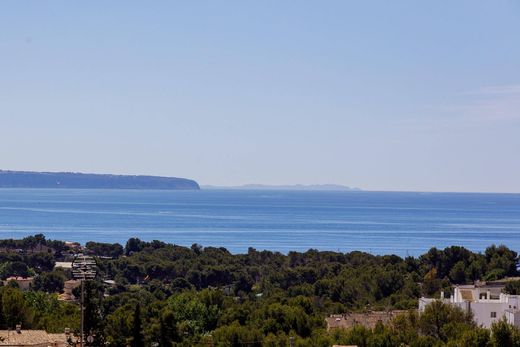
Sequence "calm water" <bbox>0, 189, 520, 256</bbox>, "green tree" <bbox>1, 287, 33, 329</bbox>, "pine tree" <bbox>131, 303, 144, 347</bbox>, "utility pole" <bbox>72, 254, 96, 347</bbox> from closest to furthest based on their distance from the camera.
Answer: "utility pole" <bbox>72, 254, 96, 347</bbox> → "pine tree" <bbox>131, 303, 144, 347</bbox> → "green tree" <bbox>1, 287, 33, 329</bbox> → "calm water" <bbox>0, 189, 520, 256</bbox>

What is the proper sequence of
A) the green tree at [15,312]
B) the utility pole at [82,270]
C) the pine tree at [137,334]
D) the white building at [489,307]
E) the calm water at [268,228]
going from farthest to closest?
the calm water at [268,228]
the white building at [489,307]
the green tree at [15,312]
the pine tree at [137,334]
the utility pole at [82,270]

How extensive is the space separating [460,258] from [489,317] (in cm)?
2266

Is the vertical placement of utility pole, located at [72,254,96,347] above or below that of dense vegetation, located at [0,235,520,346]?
above

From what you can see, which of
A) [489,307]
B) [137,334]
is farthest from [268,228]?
[137,334]

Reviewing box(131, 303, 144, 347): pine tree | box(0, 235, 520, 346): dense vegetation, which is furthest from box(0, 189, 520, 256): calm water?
box(131, 303, 144, 347): pine tree

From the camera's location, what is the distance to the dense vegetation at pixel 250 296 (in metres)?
31.2

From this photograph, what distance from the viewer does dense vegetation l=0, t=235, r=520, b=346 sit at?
3116 centimetres

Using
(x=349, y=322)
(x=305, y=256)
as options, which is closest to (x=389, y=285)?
(x=349, y=322)

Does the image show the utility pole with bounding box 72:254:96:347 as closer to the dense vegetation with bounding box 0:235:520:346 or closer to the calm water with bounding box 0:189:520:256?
the dense vegetation with bounding box 0:235:520:346

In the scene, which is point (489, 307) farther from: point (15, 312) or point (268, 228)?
point (268, 228)

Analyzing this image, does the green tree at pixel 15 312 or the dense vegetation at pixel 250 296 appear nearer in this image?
the dense vegetation at pixel 250 296

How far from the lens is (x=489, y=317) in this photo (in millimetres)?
37031

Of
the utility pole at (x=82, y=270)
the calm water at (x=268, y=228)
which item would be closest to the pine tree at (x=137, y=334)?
the utility pole at (x=82, y=270)

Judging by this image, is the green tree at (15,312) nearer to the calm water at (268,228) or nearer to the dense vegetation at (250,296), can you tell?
the dense vegetation at (250,296)
